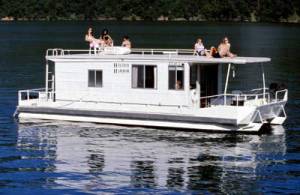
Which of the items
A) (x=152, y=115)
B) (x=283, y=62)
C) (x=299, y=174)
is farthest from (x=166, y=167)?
(x=283, y=62)

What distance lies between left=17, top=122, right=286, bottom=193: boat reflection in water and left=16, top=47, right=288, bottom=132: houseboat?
26.2 inches

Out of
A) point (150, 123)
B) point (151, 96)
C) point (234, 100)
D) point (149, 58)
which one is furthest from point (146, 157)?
point (149, 58)

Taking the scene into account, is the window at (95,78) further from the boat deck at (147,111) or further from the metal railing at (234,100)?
the metal railing at (234,100)

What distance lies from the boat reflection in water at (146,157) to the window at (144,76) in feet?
7.43

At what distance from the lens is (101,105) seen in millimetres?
40688

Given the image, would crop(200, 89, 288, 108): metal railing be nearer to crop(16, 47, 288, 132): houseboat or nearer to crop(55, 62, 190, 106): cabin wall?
crop(16, 47, 288, 132): houseboat

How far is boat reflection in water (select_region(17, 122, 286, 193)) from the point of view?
1129 inches

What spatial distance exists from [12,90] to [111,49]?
14870 millimetres

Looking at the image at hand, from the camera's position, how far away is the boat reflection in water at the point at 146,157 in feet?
94.1

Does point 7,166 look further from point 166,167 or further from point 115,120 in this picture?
point 115,120

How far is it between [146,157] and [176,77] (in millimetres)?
7482

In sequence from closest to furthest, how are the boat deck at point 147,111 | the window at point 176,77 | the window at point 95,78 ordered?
the boat deck at point 147,111, the window at point 176,77, the window at point 95,78

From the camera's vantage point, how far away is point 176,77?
3941 cm

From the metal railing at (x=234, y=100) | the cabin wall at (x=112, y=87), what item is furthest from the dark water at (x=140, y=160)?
the cabin wall at (x=112, y=87)
